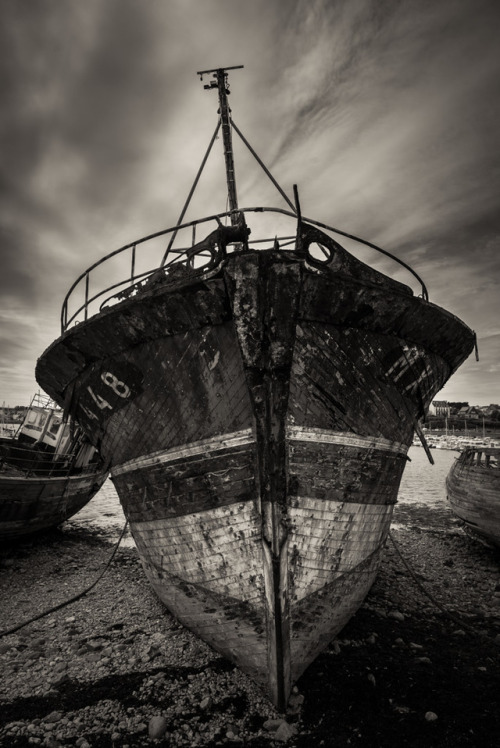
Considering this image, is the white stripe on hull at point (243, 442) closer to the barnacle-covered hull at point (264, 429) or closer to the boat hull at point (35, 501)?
the barnacle-covered hull at point (264, 429)

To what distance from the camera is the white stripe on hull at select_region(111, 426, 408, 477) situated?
3.72m

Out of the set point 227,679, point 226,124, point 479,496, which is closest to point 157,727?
point 227,679

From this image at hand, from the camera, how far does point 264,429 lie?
3625 mm

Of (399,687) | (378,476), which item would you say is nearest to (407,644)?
(399,687)

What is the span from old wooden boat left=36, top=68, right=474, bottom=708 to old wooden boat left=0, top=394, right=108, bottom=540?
1.92m

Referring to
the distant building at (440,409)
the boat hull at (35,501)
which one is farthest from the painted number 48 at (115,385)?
the distant building at (440,409)

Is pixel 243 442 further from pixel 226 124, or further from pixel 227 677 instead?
pixel 226 124

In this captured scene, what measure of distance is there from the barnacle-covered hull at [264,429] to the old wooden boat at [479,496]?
4695mm

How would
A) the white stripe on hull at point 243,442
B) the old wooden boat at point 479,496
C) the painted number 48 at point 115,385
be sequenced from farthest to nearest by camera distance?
1. the old wooden boat at point 479,496
2. the painted number 48 at point 115,385
3. the white stripe on hull at point 243,442

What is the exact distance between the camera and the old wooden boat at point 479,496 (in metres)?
7.72

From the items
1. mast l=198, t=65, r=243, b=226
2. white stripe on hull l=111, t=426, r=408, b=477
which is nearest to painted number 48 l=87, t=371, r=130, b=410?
white stripe on hull l=111, t=426, r=408, b=477

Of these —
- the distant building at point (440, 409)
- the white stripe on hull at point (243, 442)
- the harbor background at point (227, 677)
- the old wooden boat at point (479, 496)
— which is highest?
the distant building at point (440, 409)

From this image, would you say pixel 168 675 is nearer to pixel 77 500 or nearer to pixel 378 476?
pixel 378 476

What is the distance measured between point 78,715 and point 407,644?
362cm
